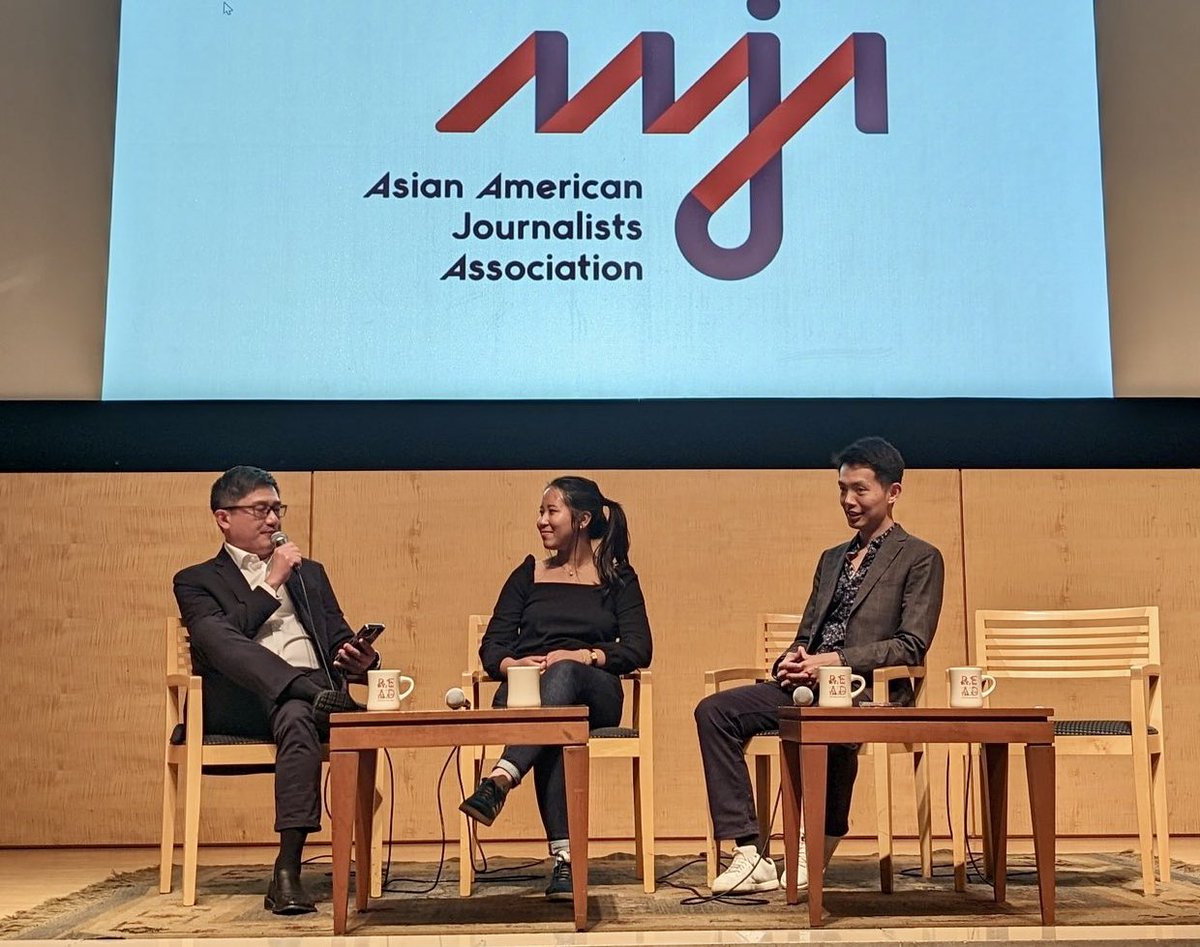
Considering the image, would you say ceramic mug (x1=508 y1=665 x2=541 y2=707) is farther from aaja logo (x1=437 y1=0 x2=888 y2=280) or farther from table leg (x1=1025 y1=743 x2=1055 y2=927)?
aaja logo (x1=437 y1=0 x2=888 y2=280)

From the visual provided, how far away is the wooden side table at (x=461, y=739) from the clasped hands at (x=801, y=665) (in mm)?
698

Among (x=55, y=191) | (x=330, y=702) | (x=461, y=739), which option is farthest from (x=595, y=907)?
(x=55, y=191)

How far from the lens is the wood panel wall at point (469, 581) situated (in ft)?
16.1

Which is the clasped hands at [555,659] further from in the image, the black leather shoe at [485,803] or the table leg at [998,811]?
the table leg at [998,811]

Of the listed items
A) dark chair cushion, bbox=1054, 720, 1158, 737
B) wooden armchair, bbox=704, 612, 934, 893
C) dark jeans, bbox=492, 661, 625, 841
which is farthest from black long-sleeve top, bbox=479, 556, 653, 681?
dark chair cushion, bbox=1054, 720, 1158, 737

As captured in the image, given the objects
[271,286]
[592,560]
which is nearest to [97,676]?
[271,286]

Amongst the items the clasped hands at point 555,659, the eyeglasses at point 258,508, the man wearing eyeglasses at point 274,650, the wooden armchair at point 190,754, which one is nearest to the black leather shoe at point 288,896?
the man wearing eyeglasses at point 274,650

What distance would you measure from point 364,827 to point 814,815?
118 centimetres

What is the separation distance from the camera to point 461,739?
10.3 ft

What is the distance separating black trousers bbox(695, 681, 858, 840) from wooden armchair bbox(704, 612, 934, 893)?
0.19 ft

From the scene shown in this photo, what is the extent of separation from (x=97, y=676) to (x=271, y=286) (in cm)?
149

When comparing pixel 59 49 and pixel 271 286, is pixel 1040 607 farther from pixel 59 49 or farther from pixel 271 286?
pixel 59 49

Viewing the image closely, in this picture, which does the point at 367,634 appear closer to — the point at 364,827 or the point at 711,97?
the point at 364,827

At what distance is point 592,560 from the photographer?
166 inches
